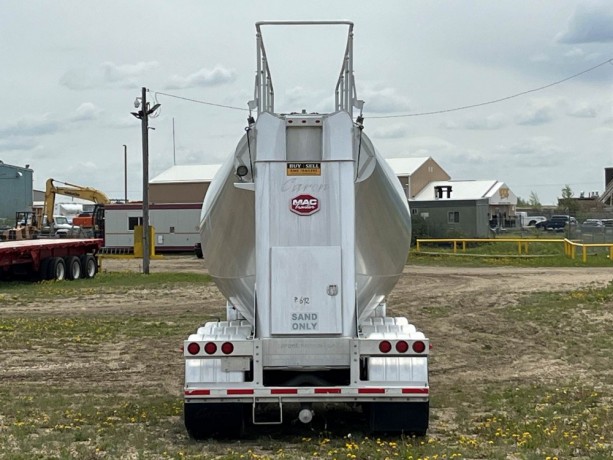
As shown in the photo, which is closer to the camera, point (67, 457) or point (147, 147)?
point (67, 457)

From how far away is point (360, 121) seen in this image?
30.3 ft

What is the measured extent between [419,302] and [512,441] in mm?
15043

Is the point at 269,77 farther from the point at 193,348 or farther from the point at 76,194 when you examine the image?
the point at 76,194

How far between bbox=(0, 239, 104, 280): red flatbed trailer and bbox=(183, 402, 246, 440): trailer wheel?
20.2 m

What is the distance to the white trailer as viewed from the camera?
165 feet

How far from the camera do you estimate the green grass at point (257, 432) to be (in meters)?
8.58

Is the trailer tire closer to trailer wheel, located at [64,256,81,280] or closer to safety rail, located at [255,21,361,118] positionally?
trailer wheel, located at [64,256,81,280]

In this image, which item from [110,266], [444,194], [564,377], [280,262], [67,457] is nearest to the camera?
[67,457]

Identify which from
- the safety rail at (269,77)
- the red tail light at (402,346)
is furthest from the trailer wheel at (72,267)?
the red tail light at (402,346)

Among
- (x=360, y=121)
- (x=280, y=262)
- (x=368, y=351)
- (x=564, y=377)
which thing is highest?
(x=360, y=121)

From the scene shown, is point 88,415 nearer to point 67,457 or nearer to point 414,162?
point 67,457

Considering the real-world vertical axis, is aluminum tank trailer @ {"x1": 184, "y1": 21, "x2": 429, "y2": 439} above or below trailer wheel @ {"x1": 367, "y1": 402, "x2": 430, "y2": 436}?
above

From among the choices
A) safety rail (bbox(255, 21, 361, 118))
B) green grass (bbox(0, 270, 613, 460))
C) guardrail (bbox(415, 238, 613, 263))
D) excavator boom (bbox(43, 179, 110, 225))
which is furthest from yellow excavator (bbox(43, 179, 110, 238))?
safety rail (bbox(255, 21, 361, 118))

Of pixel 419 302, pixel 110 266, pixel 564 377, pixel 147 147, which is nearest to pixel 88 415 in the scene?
pixel 564 377
